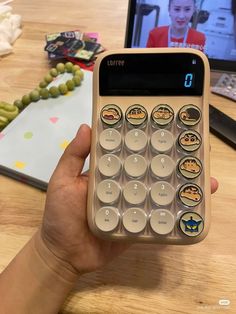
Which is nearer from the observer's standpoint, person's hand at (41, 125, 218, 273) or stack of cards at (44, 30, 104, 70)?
person's hand at (41, 125, 218, 273)

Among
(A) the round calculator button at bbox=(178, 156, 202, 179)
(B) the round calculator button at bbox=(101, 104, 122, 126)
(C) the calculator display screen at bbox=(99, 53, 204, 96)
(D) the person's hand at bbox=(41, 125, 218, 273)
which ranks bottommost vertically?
(D) the person's hand at bbox=(41, 125, 218, 273)

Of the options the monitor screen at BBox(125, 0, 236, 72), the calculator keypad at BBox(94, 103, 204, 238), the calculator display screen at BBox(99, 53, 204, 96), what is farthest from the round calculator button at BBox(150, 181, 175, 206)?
the monitor screen at BBox(125, 0, 236, 72)

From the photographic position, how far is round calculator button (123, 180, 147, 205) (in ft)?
1.16

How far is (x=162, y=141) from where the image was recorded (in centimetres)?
37

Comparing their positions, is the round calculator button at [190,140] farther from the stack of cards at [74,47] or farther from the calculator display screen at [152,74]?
the stack of cards at [74,47]

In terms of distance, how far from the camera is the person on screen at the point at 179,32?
0.53m

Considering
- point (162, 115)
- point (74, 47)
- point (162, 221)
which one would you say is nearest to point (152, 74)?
point (162, 115)

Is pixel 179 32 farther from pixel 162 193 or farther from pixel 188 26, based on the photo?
pixel 162 193

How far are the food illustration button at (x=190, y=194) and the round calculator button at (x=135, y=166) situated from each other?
45 mm

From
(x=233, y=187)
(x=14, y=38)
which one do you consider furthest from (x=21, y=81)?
(x=233, y=187)

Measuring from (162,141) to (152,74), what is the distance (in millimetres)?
79

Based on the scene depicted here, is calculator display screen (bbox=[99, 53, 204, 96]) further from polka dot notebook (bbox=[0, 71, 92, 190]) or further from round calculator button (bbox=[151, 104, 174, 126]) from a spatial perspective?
polka dot notebook (bbox=[0, 71, 92, 190])

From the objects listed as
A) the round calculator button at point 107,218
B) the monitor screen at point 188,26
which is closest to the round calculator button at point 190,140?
the round calculator button at point 107,218

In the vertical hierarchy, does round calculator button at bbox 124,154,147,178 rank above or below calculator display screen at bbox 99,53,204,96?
below
